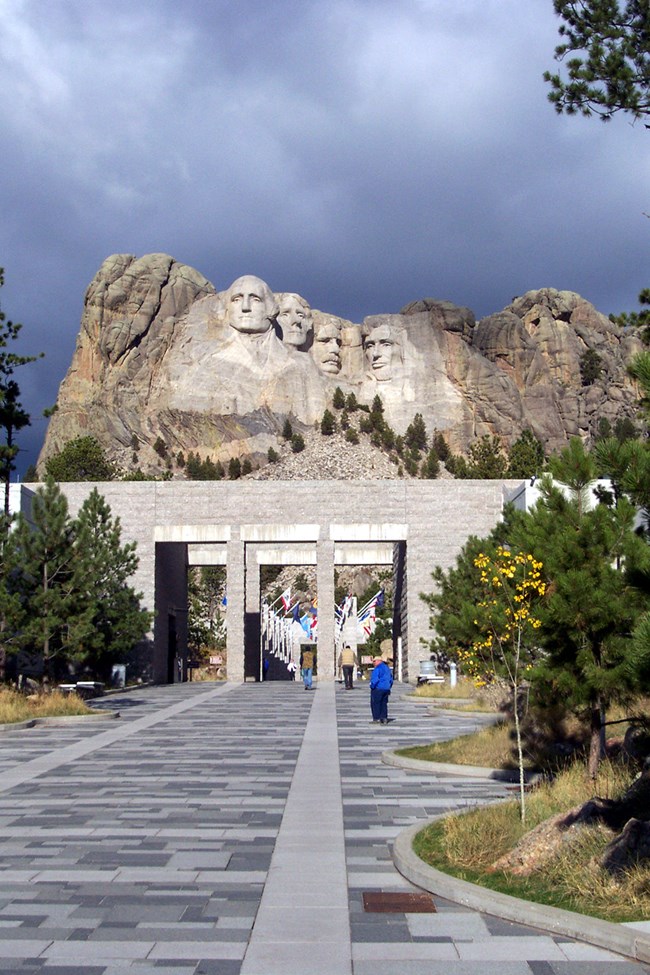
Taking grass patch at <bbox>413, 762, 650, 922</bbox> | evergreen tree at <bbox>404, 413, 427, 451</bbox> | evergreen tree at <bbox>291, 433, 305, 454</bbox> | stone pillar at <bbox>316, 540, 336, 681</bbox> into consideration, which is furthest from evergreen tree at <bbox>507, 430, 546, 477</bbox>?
grass patch at <bbox>413, 762, 650, 922</bbox>

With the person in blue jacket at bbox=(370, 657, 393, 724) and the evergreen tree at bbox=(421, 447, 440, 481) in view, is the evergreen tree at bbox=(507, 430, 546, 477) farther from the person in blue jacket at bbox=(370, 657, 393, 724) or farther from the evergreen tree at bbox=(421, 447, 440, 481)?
the person in blue jacket at bbox=(370, 657, 393, 724)

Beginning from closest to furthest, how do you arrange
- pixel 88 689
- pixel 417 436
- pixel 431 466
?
pixel 88 689 < pixel 431 466 < pixel 417 436

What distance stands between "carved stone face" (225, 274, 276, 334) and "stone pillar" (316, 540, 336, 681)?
269ft

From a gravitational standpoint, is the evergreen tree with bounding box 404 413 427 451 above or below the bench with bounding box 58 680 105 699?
above

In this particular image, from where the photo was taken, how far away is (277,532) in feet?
137

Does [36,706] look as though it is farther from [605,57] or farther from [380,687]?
[605,57]

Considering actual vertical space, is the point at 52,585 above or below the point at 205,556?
below

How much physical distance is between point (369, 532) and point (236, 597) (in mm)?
5990

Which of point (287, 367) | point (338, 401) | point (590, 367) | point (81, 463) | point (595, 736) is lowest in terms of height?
point (595, 736)

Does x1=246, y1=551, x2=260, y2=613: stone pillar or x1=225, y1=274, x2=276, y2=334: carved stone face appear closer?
x1=246, y1=551, x2=260, y2=613: stone pillar

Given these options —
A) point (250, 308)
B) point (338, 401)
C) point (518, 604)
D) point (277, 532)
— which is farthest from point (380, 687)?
point (338, 401)

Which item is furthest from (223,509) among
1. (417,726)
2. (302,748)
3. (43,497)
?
(302,748)

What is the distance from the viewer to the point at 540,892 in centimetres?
663

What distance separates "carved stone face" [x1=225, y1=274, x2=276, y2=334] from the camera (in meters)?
120
